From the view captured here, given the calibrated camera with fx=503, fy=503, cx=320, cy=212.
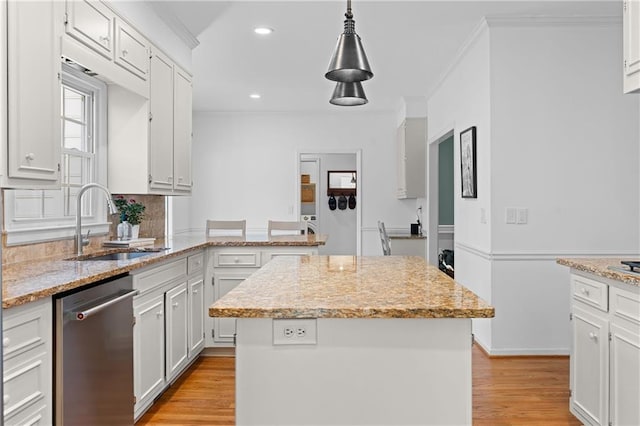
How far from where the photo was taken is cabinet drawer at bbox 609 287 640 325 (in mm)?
2051

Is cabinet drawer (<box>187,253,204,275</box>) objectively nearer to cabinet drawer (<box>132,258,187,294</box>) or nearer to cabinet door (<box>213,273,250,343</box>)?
cabinet drawer (<box>132,258,187,294</box>)

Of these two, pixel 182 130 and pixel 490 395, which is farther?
pixel 182 130

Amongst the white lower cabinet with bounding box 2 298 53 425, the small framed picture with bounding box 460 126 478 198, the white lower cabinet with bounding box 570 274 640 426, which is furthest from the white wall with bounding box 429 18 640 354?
the white lower cabinet with bounding box 2 298 53 425

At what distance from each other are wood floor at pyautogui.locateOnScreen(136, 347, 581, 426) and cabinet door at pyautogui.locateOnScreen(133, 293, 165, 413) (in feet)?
0.52

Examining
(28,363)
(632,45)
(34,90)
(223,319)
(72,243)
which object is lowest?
(223,319)

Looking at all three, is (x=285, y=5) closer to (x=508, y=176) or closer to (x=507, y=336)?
(x=508, y=176)

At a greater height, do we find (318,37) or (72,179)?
(318,37)

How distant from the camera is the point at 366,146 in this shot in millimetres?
7602

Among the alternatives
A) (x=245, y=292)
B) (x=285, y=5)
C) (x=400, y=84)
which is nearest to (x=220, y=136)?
(x=400, y=84)

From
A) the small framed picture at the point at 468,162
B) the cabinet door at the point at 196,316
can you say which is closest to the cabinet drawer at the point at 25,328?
the cabinet door at the point at 196,316

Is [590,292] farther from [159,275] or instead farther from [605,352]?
[159,275]

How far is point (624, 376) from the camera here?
7.02ft

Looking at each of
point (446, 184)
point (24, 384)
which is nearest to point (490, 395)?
point (24, 384)

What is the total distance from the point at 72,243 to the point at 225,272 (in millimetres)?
1283
